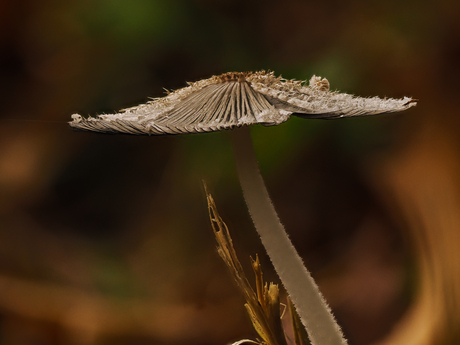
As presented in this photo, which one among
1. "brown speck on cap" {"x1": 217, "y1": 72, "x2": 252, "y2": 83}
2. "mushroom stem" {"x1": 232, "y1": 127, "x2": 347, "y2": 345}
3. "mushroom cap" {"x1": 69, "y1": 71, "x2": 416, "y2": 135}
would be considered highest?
"brown speck on cap" {"x1": 217, "y1": 72, "x2": 252, "y2": 83}

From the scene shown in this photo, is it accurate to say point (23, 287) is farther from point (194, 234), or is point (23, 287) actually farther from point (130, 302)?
point (194, 234)

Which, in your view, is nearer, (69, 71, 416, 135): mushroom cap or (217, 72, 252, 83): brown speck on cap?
(69, 71, 416, 135): mushroom cap

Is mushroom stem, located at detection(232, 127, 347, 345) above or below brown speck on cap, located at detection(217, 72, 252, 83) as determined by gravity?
below

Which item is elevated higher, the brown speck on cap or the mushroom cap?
the brown speck on cap

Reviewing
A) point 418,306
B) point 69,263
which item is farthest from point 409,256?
point 69,263

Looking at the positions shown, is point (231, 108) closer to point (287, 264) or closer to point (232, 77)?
point (232, 77)

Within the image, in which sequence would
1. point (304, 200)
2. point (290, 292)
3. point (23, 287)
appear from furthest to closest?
point (304, 200), point (23, 287), point (290, 292)
